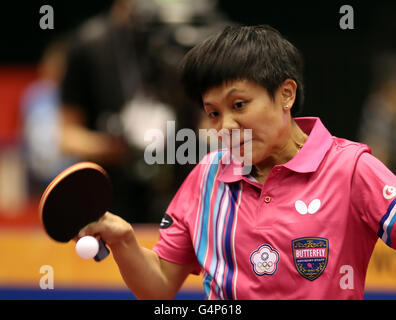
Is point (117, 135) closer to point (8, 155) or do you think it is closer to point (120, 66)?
point (120, 66)

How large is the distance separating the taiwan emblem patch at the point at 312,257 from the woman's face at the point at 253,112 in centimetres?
28

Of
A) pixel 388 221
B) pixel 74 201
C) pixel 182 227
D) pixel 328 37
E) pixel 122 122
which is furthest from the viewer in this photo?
pixel 328 37

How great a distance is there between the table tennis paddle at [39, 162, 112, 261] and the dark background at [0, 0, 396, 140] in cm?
261

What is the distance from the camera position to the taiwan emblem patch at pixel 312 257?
Result: 1765 millimetres

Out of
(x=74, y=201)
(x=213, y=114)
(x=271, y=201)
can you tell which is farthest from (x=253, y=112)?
(x=74, y=201)

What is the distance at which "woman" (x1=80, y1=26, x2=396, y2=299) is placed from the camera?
177 centimetres

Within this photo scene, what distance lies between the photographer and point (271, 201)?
1.86 metres

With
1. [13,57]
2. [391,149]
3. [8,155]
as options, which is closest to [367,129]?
[391,149]

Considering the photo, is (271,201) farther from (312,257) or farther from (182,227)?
(182,227)

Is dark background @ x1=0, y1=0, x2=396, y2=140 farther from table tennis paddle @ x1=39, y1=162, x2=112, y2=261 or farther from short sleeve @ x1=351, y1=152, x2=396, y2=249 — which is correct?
table tennis paddle @ x1=39, y1=162, x2=112, y2=261

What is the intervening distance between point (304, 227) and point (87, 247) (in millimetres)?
580

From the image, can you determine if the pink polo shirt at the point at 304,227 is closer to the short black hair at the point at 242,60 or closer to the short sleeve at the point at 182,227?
the short sleeve at the point at 182,227

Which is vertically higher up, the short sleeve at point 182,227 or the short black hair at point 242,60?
the short black hair at point 242,60

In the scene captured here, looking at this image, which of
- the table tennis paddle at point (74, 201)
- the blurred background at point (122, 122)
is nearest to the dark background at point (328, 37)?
the blurred background at point (122, 122)
